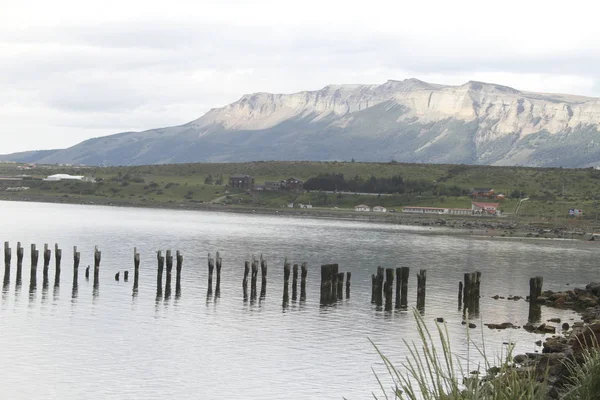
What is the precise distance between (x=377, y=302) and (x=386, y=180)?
149373 mm

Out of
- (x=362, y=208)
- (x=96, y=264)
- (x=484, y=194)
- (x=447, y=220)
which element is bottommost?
(x=447, y=220)

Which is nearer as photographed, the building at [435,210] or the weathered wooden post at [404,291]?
the weathered wooden post at [404,291]

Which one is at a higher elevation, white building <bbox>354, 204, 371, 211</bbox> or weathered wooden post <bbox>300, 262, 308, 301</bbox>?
white building <bbox>354, 204, 371, 211</bbox>

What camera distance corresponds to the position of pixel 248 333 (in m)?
39.8

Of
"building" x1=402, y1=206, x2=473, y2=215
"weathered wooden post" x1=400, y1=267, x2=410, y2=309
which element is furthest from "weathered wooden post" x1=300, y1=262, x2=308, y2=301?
"building" x1=402, y1=206, x2=473, y2=215

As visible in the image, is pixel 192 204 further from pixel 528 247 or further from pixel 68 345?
pixel 68 345

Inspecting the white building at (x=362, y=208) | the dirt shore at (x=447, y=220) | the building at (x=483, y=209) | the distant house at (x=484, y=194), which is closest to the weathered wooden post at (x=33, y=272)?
the dirt shore at (x=447, y=220)

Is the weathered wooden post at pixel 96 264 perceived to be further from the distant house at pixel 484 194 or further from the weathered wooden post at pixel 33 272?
the distant house at pixel 484 194

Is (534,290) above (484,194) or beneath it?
beneath

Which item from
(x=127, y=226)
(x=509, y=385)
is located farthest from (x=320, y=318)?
(x=127, y=226)

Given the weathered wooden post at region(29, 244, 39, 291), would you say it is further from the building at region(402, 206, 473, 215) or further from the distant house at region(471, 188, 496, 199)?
the distant house at region(471, 188, 496, 199)

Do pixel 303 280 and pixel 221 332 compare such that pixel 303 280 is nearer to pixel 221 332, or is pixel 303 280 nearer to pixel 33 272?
pixel 221 332

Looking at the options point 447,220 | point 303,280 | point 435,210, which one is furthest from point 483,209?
point 303,280

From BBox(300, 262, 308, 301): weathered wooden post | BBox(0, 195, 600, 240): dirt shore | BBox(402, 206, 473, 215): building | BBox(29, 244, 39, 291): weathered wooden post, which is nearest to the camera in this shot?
BBox(300, 262, 308, 301): weathered wooden post
